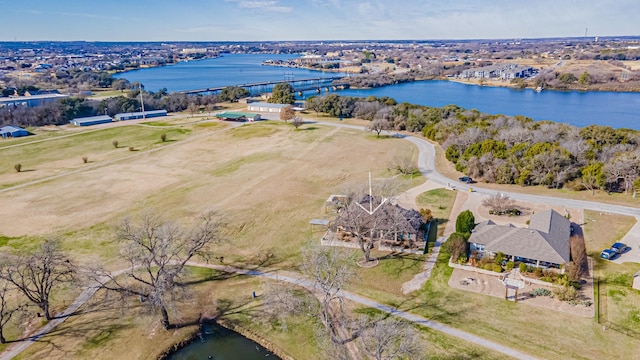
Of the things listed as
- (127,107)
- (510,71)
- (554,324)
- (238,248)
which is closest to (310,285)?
(238,248)

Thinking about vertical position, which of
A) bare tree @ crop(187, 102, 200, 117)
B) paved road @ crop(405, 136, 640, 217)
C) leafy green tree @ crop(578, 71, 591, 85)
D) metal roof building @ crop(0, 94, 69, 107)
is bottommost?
paved road @ crop(405, 136, 640, 217)

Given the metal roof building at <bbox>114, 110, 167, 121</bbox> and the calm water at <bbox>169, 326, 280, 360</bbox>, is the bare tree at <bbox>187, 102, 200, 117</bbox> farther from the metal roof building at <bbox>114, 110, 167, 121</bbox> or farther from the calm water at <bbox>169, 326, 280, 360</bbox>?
Result: the calm water at <bbox>169, 326, 280, 360</bbox>

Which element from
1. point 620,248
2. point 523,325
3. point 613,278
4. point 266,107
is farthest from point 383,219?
point 266,107

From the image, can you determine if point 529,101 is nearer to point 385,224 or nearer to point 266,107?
point 266,107

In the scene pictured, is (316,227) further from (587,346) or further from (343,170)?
(587,346)

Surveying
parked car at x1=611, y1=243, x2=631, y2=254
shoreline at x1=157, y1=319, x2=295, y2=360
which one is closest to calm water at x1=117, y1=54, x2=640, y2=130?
parked car at x1=611, y1=243, x2=631, y2=254
